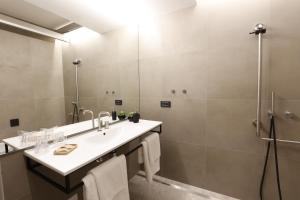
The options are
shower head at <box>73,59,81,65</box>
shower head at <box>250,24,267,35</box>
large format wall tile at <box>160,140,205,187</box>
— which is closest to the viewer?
shower head at <box>250,24,267,35</box>

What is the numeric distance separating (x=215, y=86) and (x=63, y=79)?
1607mm

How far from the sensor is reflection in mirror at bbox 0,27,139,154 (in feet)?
3.35

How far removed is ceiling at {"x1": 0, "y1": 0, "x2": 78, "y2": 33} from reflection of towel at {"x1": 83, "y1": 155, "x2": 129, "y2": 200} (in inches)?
49.4

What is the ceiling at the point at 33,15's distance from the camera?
1.04 meters

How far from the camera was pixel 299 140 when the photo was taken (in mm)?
1358

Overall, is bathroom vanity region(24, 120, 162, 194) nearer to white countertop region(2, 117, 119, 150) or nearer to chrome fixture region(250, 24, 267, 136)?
white countertop region(2, 117, 119, 150)

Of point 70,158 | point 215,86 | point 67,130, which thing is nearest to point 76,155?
point 70,158

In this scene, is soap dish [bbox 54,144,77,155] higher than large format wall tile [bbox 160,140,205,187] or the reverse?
higher

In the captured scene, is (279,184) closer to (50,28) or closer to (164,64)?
(164,64)

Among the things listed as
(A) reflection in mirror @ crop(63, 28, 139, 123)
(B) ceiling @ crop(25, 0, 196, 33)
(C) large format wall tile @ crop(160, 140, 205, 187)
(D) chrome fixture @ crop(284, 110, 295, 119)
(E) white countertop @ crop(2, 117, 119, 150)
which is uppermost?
(B) ceiling @ crop(25, 0, 196, 33)

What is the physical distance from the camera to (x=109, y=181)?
109cm

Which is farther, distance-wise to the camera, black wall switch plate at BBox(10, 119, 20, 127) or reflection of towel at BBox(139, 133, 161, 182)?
reflection of towel at BBox(139, 133, 161, 182)

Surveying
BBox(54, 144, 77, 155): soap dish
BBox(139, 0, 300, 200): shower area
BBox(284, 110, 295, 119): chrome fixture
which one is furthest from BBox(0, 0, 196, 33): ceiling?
BBox(284, 110, 295, 119): chrome fixture

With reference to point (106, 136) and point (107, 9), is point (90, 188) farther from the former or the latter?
point (107, 9)
